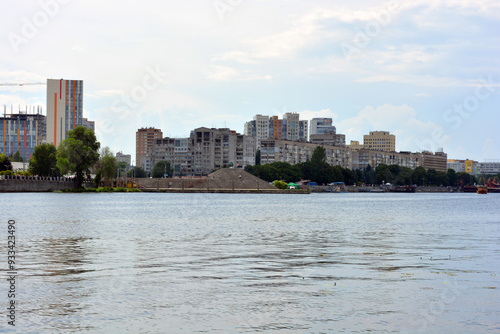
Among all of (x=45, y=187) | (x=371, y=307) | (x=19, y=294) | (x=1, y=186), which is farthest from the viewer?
(x=45, y=187)

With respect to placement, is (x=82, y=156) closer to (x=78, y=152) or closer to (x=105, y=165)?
(x=78, y=152)

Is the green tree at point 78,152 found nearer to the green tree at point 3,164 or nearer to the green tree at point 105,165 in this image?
the green tree at point 105,165

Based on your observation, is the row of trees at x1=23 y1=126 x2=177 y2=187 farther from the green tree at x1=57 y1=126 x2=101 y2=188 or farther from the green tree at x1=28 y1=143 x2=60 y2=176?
the green tree at x1=28 y1=143 x2=60 y2=176

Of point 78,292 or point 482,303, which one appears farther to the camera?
point 78,292

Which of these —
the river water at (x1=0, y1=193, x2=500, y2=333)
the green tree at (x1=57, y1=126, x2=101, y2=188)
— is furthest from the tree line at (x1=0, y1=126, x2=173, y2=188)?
the river water at (x1=0, y1=193, x2=500, y2=333)

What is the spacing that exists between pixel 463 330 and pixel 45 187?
557ft

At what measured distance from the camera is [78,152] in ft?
527

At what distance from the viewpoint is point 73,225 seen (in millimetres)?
53281

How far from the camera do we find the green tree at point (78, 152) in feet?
522

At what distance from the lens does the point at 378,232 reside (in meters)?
47.4

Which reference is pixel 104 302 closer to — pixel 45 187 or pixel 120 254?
pixel 120 254

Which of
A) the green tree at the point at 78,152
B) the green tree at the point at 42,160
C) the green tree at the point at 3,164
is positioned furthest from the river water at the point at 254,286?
the green tree at the point at 3,164

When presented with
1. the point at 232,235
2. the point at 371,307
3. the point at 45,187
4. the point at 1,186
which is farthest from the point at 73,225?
the point at 45,187

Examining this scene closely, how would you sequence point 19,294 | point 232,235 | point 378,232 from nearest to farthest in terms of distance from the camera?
point 19,294, point 232,235, point 378,232
